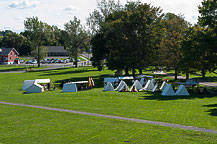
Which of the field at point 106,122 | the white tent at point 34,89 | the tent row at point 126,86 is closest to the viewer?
the field at point 106,122

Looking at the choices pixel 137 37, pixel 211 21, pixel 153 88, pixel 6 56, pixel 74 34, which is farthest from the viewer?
pixel 6 56

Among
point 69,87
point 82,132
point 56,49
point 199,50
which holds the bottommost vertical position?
point 82,132

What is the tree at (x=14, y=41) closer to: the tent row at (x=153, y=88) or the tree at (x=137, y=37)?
the tree at (x=137, y=37)

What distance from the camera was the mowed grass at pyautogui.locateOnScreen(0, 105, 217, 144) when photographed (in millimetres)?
15116

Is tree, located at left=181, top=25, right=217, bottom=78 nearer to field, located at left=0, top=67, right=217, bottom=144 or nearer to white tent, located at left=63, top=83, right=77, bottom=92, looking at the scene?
field, located at left=0, top=67, right=217, bottom=144

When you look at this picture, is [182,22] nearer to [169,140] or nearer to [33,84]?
[33,84]

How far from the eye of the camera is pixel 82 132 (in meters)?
17.0

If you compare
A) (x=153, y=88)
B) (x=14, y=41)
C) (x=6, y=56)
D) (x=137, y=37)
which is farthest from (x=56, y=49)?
(x=153, y=88)

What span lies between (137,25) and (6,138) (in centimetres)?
3694

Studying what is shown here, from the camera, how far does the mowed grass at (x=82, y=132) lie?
1512 cm

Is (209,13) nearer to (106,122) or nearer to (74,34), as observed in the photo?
(106,122)

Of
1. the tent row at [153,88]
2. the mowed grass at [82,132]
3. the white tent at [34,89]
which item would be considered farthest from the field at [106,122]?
the white tent at [34,89]

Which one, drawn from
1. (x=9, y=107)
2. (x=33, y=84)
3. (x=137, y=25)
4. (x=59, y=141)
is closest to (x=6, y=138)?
(x=59, y=141)

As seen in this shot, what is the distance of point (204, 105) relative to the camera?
26.4 metres
